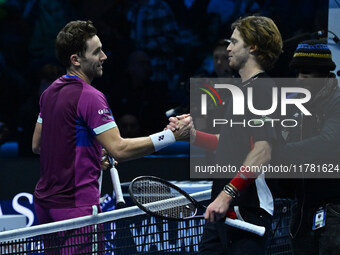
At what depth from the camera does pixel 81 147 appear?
3.93m

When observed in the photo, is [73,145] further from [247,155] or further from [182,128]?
[247,155]

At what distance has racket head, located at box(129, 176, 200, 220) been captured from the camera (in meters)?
3.96

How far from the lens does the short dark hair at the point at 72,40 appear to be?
4.08m

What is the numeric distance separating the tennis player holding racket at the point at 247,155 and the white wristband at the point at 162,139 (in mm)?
452

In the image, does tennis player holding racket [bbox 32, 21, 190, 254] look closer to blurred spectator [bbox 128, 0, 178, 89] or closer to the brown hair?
the brown hair

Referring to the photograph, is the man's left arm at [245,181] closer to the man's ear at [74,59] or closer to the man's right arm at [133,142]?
the man's right arm at [133,142]

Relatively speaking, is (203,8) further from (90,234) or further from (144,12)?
(90,234)

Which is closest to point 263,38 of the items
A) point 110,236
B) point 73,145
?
point 73,145

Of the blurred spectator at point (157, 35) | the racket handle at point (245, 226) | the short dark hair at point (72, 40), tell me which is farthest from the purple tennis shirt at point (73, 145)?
the blurred spectator at point (157, 35)

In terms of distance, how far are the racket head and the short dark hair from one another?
797mm

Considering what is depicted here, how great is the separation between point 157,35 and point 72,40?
424 centimetres

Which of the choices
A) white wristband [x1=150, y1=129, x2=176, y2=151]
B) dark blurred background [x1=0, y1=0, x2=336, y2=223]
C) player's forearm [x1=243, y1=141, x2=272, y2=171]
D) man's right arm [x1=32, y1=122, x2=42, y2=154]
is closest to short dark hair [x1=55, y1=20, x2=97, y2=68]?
man's right arm [x1=32, y1=122, x2=42, y2=154]

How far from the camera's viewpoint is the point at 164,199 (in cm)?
411

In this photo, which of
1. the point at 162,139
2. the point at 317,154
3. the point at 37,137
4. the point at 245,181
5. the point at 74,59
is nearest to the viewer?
the point at 245,181
